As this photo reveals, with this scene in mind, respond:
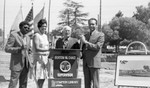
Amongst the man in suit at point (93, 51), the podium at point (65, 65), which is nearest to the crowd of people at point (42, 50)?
the man in suit at point (93, 51)

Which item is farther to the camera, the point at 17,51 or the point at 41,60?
the point at 41,60

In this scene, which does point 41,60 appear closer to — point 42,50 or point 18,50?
point 42,50

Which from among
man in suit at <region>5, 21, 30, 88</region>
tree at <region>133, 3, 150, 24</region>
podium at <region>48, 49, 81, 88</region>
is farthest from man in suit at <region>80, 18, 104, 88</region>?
tree at <region>133, 3, 150, 24</region>

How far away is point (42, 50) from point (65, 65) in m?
0.59

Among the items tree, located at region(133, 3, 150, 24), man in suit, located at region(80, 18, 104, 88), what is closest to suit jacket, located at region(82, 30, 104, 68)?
man in suit, located at region(80, 18, 104, 88)

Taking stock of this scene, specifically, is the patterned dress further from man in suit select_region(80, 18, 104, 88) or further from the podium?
man in suit select_region(80, 18, 104, 88)

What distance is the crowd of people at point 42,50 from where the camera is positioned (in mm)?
6117

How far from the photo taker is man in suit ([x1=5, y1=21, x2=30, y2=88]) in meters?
6.14

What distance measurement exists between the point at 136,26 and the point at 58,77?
37081mm

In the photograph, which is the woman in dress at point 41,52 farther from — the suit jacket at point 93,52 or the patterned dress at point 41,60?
the suit jacket at point 93,52

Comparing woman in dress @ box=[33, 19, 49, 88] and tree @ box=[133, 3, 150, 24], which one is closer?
woman in dress @ box=[33, 19, 49, 88]

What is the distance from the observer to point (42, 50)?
6176 mm

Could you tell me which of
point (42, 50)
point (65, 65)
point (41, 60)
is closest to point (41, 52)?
point (42, 50)

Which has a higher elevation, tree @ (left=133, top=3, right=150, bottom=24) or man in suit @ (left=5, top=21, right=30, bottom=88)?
tree @ (left=133, top=3, right=150, bottom=24)
